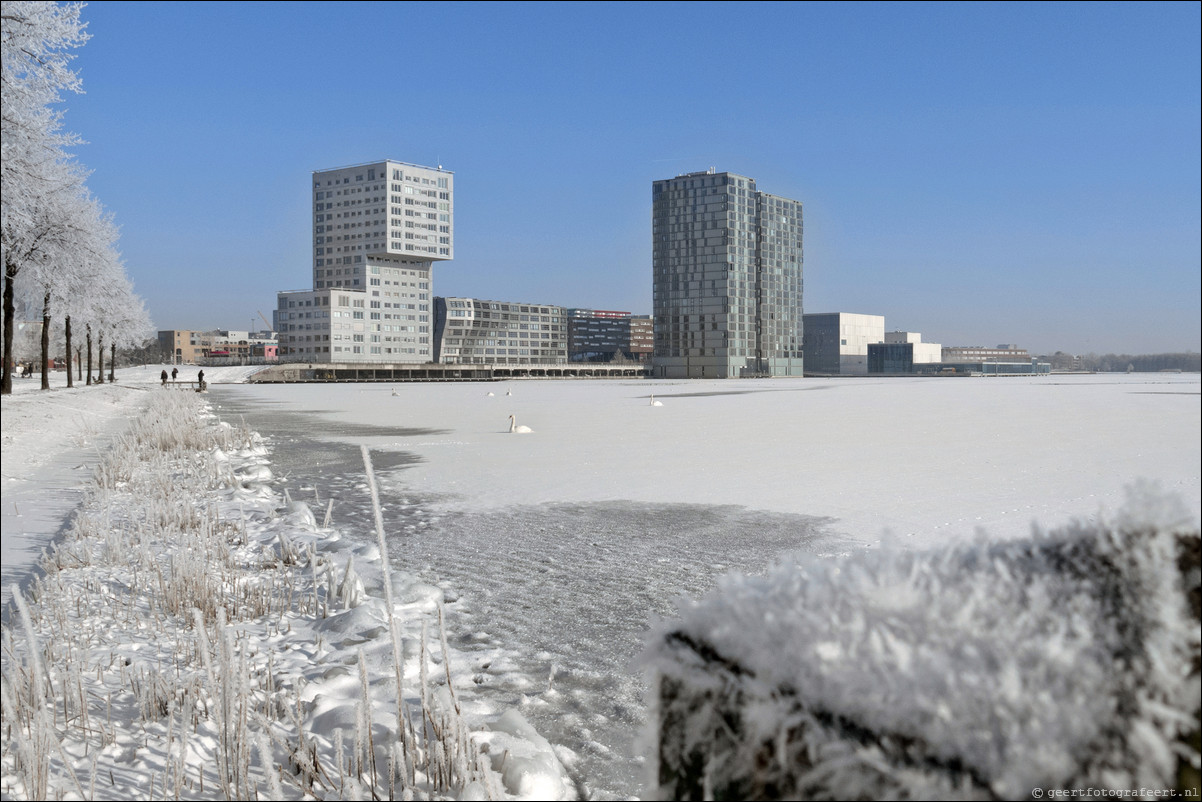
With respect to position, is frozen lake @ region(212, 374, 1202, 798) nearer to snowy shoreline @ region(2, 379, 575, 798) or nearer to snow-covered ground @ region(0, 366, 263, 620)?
snowy shoreline @ region(2, 379, 575, 798)

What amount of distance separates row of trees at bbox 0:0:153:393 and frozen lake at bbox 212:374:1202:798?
4138 mm

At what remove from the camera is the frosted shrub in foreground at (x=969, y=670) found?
1.17 metres

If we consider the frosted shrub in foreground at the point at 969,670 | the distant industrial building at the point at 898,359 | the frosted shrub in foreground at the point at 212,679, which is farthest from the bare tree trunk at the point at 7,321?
the distant industrial building at the point at 898,359

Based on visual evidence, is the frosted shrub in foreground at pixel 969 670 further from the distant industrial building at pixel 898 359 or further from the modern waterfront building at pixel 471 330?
the distant industrial building at pixel 898 359

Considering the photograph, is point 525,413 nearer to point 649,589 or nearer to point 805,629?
point 649,589

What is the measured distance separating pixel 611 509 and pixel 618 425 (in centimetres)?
1569

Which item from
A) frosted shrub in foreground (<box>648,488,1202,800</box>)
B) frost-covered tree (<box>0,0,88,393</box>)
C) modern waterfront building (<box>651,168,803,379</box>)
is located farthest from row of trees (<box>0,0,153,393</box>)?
modern waterfront building (<box>651,168,803,379</box>)

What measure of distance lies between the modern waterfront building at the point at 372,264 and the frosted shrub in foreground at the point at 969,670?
548 ft

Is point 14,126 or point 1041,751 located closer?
point 1041,751

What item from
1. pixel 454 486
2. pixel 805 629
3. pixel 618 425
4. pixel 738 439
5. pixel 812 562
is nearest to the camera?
pixel 805 629

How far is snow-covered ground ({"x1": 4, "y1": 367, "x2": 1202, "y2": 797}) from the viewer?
4.90 m

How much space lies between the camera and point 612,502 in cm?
1186

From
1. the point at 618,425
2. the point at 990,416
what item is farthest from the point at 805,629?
the point at 990,416

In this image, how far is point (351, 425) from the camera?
2797 cm
